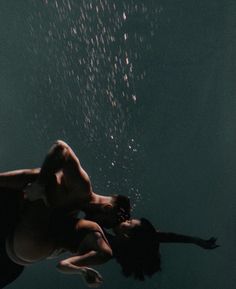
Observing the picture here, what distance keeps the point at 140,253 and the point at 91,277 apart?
1215 mm

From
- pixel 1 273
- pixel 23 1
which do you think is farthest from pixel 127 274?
pixel 23 1

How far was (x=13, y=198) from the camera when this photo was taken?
4660 millimetres

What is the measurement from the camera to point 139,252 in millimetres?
4918

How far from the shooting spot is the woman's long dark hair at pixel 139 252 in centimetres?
484

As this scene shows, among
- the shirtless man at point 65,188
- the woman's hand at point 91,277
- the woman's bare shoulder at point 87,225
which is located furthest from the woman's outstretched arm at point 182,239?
the woman's hand at point 91,277

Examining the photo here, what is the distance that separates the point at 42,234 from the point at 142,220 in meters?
1.08

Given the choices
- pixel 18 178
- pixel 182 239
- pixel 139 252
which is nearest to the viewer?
pixel 18 178

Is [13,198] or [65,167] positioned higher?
[65,167]

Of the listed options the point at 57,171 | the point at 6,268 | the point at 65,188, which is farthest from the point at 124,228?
the point at 6,268

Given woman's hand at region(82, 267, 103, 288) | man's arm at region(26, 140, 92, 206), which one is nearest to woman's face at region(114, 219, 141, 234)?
man's arm at region(26, 140, 92, 206)

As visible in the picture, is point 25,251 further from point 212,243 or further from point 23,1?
point 23,1

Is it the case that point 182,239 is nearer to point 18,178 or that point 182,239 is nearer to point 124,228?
point 124,228

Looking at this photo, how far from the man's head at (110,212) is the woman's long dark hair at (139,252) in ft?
0.58

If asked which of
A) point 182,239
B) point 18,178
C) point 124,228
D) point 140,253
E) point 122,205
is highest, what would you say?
point 18,178
